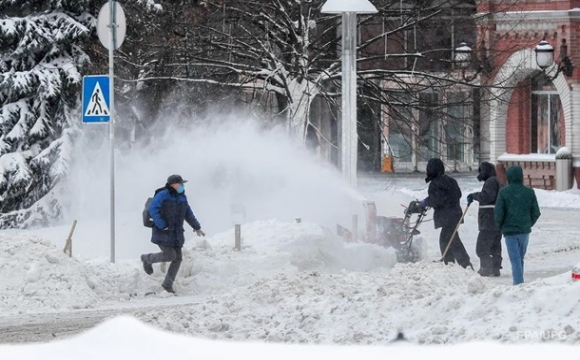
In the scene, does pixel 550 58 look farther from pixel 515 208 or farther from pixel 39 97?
pixel 515 208

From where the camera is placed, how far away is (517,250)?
57.9 feet

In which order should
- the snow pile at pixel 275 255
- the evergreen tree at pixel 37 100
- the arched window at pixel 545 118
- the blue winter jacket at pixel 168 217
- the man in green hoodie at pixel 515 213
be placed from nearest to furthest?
the man in green hoodie at pixel 515 213, the blue winter jacket at pixel 168 217, the snow pile at pixel 275 255, the evergreen tree at pixel 37 100, the arched window at pixel 545 118

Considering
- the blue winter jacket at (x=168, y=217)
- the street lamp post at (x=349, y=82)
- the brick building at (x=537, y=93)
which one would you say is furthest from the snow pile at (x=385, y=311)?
the brick building at (x=537, y=93)

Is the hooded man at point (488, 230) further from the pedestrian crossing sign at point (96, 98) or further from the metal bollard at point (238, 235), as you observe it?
the pedestrian crossing sign at point (96, 98)

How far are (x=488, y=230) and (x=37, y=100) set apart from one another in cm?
1246

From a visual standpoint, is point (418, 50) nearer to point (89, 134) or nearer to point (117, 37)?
point (89, 134)

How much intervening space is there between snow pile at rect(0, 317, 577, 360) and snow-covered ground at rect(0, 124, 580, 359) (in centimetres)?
5

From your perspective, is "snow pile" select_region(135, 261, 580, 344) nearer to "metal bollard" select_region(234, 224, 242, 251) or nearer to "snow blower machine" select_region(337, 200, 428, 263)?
"metal bollard" select_region(234, 224, 242, 251)

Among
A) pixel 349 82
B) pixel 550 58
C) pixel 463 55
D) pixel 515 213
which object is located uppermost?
pixel 550 58

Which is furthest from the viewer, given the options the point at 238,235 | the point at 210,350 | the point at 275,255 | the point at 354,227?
the point at 354,227

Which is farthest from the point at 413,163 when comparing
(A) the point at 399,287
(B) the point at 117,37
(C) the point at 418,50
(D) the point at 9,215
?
(A) the point at 399,287

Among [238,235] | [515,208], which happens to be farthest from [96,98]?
[515,208]

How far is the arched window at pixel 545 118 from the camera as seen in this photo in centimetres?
4550

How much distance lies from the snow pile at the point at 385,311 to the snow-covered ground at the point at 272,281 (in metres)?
0.02
